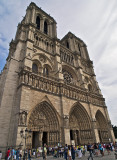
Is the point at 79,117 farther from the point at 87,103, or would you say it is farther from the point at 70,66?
the point at 70,66

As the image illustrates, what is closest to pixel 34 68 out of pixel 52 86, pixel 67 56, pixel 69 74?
pixel 52 86

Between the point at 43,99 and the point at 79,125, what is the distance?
7.94m

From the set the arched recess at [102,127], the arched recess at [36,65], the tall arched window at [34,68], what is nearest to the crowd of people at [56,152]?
the arched recess at [102,127]

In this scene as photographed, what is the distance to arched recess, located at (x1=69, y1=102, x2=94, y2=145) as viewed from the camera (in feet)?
51.5

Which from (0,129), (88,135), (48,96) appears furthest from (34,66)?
(88,135)

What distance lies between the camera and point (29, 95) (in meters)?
11.8

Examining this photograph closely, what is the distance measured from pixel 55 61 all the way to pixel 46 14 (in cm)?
1451

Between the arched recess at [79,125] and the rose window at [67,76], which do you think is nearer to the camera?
the arched recess at [79,125]

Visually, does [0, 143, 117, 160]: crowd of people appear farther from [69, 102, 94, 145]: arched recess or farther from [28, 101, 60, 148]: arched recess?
[69, 102, 94, 145]: arched recess

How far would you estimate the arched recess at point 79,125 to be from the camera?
15711 millimetres

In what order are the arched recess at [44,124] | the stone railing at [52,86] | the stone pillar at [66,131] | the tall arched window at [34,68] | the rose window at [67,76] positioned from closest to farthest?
1. the arched recess at [44,124]
2. the stone pillar at [66,131]
3. the stone railing at [52,86]
4. the tall arched window at [34,68]
5. the rose window at [67,76]

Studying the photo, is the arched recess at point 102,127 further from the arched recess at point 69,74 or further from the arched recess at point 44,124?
the arched recess at point 44,124

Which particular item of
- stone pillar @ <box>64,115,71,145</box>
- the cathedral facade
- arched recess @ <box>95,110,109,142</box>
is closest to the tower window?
the cathedral facade

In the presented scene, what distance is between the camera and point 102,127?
19906 millimetres
